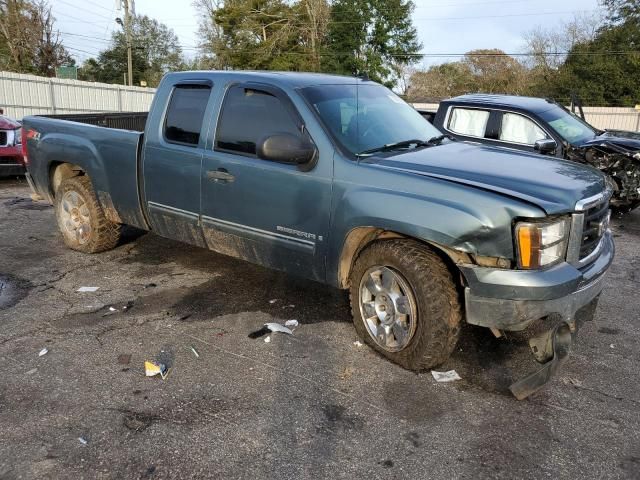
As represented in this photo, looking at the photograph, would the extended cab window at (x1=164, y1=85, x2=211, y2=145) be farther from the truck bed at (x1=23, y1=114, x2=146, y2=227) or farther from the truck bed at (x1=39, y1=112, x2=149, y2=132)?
the truck bed at (x1=39, y1=112, x2=149, y2=132)

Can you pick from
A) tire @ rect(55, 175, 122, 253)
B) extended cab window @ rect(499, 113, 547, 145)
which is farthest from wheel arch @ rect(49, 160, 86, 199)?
extended cab window @ rect(499, 113, 547, 145)

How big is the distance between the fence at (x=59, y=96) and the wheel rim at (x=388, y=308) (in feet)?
65.0

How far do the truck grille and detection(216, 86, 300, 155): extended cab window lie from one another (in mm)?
2061

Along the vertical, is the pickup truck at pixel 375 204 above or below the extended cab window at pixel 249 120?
below

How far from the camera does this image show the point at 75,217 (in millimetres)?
6184

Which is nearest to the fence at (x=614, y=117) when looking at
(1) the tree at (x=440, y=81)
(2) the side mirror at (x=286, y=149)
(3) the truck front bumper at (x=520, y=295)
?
(1) the tree at (x=440, y=81)

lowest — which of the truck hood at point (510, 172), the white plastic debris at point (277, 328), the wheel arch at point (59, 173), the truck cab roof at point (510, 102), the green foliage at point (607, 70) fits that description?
the white plastic debris at point (277, 328)

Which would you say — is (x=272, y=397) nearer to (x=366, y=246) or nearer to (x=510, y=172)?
(x=366, y=246)

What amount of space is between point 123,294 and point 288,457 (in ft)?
9.26

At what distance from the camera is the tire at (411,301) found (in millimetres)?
3471

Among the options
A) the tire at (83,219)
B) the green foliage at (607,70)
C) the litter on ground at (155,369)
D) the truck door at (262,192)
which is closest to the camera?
the litter on ground at (155,369)

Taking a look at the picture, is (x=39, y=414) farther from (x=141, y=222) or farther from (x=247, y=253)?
(x=141, y=222)

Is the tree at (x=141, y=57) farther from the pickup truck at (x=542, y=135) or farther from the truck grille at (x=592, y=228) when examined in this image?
the truck grille at (x=592, y=228)

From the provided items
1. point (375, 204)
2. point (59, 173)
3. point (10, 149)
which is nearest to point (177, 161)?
point (375, 204)
